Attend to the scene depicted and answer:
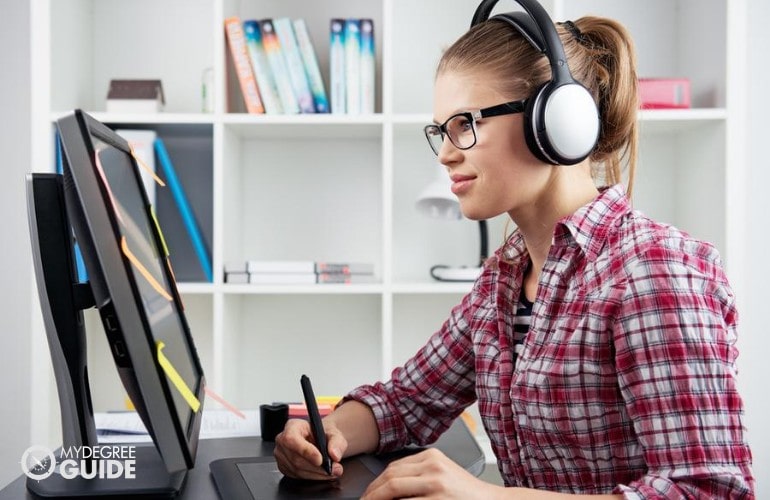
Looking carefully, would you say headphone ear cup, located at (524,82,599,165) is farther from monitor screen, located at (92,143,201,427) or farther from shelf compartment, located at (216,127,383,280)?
shelf compartment, located at (216,127,383,280)

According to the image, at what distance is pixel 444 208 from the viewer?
2068mm

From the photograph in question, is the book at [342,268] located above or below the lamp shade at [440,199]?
below

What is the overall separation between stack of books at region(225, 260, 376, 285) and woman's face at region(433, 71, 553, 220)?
43.9 inches

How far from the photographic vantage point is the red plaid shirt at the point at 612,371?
2.57 ft

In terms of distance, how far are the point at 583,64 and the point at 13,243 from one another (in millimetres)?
1860

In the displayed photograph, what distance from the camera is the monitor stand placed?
867 mm

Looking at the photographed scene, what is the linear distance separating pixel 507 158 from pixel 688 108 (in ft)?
4.24

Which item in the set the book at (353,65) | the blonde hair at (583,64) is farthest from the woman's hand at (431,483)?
the book at (353,65)

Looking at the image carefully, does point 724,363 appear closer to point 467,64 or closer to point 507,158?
point 507,158

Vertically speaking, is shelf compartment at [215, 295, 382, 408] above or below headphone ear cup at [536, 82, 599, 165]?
below

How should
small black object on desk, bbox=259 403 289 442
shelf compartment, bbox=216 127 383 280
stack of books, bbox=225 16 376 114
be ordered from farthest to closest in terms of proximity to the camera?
shelf compartment, bbox=216 127 383 280, stack of books, bbox=225 16 376 114, small black object on desk, bbox=259 403 289 442

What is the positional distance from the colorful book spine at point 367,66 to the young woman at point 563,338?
986 mm

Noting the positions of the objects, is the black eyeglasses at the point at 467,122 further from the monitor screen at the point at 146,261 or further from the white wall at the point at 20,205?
the white wall at the point at 20,205

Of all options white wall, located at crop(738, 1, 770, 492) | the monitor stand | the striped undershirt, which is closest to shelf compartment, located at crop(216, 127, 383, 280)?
white wall, located at crop(738, 1, 770, 492)
